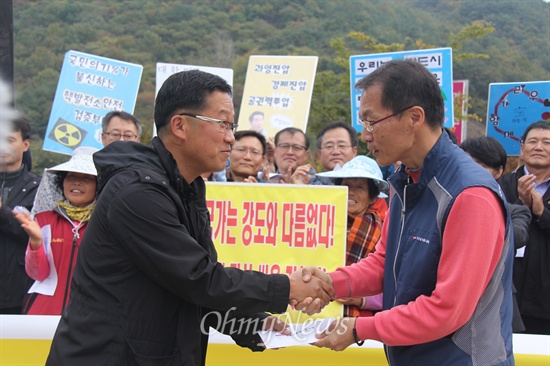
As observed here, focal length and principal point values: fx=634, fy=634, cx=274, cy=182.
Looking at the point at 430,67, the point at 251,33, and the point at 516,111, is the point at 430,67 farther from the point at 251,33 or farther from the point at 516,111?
the point at 251,33

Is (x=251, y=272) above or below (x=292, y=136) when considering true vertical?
below

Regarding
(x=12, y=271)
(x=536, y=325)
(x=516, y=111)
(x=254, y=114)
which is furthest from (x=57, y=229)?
(x=516, y=111)

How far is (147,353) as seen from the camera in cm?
220

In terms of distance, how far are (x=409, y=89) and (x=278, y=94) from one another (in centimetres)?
564

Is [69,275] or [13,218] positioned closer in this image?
[69,275]

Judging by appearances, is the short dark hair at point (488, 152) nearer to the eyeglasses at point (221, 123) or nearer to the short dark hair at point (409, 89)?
the short dark hair at point (409, 89)

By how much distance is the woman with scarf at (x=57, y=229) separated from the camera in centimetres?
388

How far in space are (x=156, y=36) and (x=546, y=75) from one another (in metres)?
17.9

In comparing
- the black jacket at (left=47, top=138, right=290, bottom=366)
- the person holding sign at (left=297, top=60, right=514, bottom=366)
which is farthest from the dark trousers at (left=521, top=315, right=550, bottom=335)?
the black jacket at (left=47, top=138, right=290, bottom=366)

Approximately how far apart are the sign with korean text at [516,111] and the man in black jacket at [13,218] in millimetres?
4299

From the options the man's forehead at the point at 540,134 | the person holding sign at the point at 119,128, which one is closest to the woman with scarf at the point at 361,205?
the man's forehead at the point at 540,134

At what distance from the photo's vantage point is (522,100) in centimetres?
633

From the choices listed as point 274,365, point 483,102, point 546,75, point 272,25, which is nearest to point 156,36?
point 272,25

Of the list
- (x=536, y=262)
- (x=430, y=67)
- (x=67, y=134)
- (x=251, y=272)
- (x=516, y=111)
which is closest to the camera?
(x=251, y=272)
